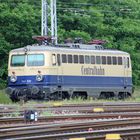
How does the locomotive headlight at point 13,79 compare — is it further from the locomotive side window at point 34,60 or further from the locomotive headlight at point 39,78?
the locomotive headlight at point 39,78

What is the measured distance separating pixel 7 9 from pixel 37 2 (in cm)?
494

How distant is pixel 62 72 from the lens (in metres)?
28.8

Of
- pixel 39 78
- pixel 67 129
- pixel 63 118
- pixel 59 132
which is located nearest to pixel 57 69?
pixel 39 78

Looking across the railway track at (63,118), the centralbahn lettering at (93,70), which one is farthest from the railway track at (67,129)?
the centralbahn lettering at (93,70)

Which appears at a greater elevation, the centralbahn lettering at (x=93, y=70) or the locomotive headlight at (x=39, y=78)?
the centralbahn lettering at (x=93, y=70)

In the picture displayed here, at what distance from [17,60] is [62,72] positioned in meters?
2.50

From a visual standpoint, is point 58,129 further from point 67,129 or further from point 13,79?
point 13,79

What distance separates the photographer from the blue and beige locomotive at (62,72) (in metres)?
28.2

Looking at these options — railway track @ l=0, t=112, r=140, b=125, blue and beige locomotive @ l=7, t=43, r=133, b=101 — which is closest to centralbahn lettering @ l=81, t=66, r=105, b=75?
blue and beige locomotive @ l=7, t=43, r=133, b=101

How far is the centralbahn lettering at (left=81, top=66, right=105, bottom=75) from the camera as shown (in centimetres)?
3019

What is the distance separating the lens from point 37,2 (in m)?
45.1

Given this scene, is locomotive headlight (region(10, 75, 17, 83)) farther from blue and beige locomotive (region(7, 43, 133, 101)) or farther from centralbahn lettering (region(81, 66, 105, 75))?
centralbahn lettering (region(81, 66, 105, 75))

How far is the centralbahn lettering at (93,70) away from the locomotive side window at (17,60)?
3.16m

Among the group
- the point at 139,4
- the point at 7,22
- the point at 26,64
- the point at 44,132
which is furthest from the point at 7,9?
the point at 44,132
